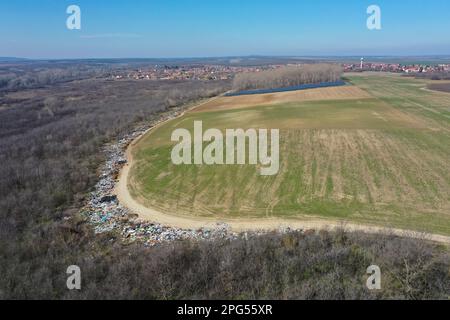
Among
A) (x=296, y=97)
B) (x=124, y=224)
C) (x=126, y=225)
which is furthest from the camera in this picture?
(x=296, y=97)

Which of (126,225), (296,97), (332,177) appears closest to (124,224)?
(126,225)

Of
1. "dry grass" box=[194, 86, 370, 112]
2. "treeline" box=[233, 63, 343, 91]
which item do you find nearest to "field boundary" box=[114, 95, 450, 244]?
"dry grass" box=[194, 86, 370, 112]

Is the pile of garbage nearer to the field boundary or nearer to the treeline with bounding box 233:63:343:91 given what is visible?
the field boundary

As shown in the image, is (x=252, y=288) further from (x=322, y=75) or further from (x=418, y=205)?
(x=322, y=75)

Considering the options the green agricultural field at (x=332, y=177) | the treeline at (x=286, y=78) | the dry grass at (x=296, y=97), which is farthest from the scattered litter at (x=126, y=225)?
the treeline at (x=286, y=78)

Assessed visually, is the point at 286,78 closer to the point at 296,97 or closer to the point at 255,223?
the point at 296,97

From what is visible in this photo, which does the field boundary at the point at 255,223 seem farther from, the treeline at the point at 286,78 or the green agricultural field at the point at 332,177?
the treeline at the point at 286,78
